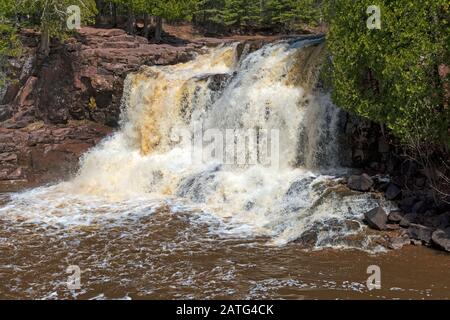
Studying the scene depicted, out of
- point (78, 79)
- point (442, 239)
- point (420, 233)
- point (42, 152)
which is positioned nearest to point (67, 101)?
point (78, 79)

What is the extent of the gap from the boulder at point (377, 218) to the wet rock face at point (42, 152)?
15.7m

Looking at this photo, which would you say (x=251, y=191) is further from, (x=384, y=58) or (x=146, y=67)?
(x=146, y=67)

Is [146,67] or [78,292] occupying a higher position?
[146,67]

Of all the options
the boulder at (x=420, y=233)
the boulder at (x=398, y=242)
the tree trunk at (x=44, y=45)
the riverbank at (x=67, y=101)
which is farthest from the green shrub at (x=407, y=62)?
the tree trunk at (x=44, y=45)

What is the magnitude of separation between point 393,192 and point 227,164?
25.0 ft

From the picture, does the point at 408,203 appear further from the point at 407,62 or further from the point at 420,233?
the point at 407,62

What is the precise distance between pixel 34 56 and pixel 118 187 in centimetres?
1379

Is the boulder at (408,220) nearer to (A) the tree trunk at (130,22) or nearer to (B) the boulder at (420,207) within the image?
(B) the boulder at (420,207)

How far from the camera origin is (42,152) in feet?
82.8

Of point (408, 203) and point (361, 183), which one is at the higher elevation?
point (361, 183)

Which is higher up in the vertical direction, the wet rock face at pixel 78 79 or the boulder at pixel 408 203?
the wet rock face at pixel 78 79

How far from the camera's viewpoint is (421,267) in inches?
478

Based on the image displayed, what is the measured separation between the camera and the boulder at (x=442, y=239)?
12.9 metres

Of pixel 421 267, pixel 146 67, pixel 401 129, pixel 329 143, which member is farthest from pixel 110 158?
pixel 421 267
